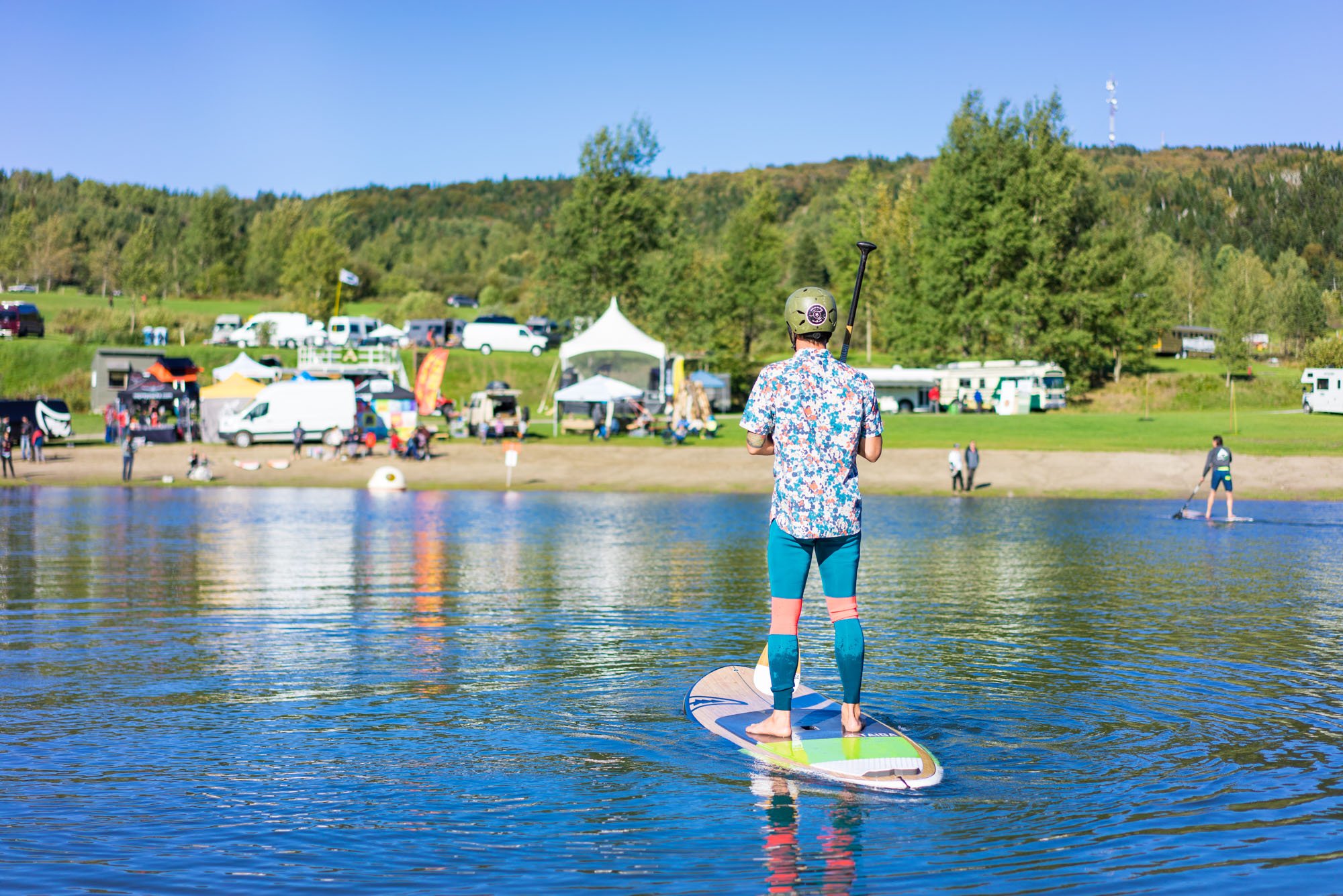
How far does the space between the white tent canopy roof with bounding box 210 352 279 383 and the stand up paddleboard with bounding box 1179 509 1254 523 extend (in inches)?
1794

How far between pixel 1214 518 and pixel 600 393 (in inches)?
1037

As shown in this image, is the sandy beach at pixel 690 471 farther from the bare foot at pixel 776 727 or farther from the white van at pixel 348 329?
the white van at pixel 348 329

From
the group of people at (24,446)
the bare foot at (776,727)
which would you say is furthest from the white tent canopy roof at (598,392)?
the bare foot at (776,727)

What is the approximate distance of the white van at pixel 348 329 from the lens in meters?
81.2

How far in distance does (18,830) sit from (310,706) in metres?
2.77

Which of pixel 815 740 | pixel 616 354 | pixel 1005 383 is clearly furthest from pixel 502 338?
pixel 815 740

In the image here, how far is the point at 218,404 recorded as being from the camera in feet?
161

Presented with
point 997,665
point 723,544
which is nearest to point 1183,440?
point 723,544

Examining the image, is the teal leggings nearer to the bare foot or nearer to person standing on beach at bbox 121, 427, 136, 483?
the bare foot

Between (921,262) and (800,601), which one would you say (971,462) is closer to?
(800,601)

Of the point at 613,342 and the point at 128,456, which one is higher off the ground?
the point at 613,342

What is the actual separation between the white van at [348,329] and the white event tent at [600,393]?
121ft

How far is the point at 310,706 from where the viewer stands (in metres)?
8.46

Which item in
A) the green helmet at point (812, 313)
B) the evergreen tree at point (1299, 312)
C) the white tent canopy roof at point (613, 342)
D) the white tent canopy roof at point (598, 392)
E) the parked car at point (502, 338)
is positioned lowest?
the green helmet at point (812, 313)
